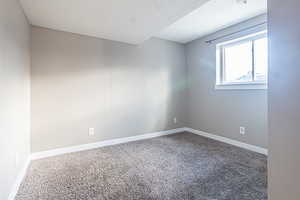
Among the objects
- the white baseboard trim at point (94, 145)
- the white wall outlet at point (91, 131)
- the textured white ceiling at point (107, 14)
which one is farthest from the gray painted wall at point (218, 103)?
the white wall outlet at point (91, 131)

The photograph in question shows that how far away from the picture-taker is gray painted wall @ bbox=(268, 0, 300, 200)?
2.69 ft

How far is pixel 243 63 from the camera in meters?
2.98

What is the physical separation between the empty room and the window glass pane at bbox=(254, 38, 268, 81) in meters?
0.02

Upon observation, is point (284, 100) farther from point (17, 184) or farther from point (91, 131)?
point (91, 131)

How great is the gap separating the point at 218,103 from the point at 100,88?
8.15 ft

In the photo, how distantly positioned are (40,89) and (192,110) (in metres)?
3.27

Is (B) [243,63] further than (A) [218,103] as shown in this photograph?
No

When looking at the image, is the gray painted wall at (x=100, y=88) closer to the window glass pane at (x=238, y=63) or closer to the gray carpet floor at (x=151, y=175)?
the gray carpet floor at (x=151, y=175)

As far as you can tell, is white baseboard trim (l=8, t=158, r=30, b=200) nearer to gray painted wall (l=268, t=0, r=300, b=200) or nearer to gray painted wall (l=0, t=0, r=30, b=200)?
gray painted wall (l=0, t=0, r=30, b=200)

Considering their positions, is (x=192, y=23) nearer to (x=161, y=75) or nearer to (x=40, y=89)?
(x=161, y=75)

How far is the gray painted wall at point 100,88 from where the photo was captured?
2.62 m

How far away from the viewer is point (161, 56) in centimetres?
375

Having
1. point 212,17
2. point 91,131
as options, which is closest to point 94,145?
point 91,131

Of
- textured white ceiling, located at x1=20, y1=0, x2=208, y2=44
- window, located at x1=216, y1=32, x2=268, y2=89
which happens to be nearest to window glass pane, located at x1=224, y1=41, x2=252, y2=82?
window, located at x1=216, y1=32, x2=268, y2=89
